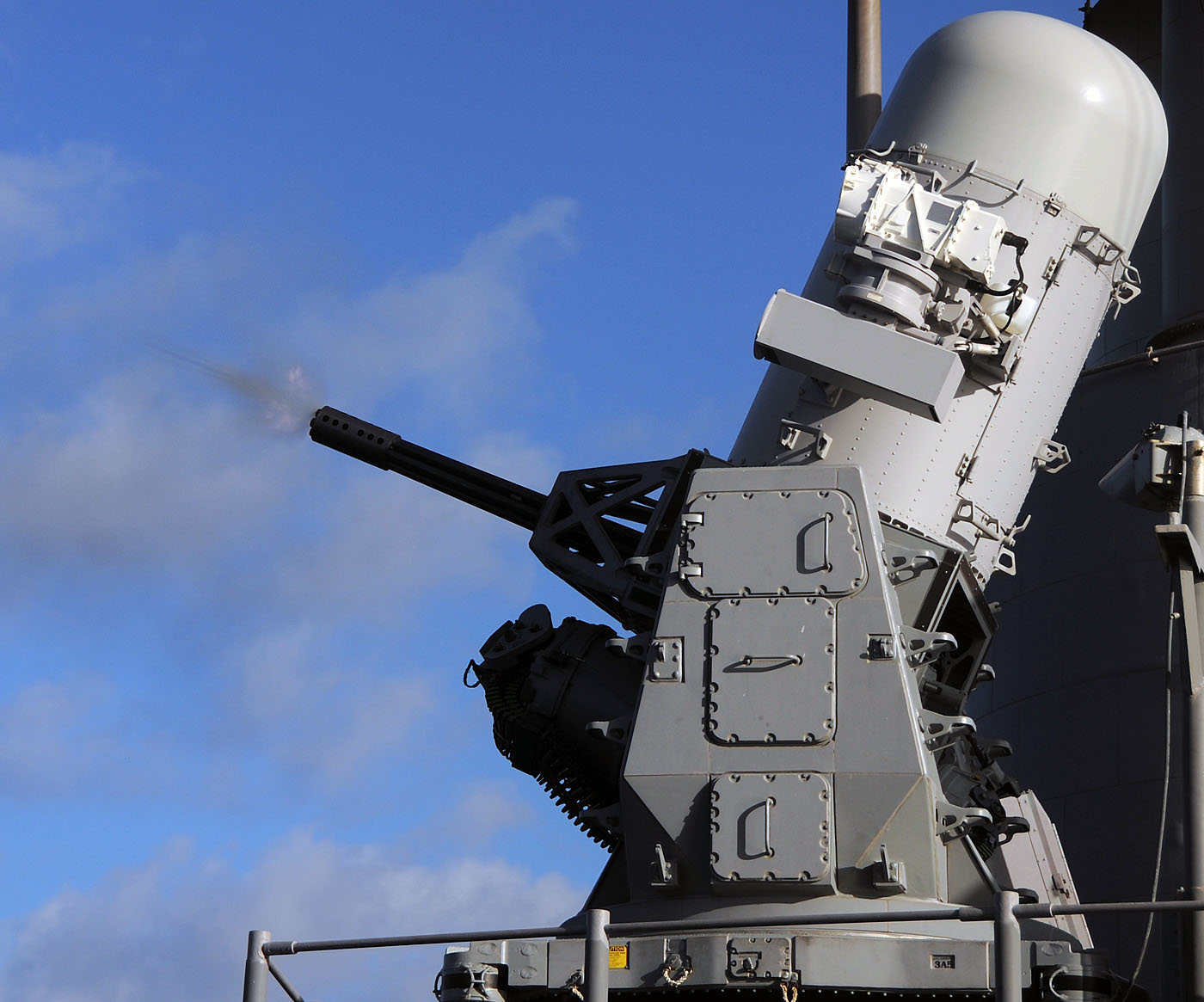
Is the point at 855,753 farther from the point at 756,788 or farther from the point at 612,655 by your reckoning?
the point at 612,655

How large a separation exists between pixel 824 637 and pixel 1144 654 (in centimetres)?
510

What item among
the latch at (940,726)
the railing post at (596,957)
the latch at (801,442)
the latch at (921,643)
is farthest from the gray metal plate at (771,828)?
the latch at (801,442)

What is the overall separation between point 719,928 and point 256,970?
1903 millimetres

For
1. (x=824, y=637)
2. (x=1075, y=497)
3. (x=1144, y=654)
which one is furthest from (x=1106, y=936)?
(x=824, y=637)

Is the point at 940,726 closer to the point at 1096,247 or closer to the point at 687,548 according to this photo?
the point at 687,548

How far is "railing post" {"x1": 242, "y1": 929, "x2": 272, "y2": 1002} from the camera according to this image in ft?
26.5

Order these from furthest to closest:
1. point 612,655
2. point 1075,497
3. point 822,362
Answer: point 1075,497 < point 612,655 < point 822,362

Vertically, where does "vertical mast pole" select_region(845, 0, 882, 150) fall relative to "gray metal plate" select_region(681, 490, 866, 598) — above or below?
above

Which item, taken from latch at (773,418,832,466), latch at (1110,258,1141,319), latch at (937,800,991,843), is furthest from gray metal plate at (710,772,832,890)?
latch at (1110,258,1141,319)

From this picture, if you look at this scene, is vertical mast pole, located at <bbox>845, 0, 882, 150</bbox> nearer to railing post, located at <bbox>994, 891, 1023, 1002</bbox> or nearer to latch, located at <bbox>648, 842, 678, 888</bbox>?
latch, located at <bbox>648, 842, 678, 888</bbox>

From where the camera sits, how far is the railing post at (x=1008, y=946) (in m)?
7.24

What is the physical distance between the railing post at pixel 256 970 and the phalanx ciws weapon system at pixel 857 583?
1461 mm

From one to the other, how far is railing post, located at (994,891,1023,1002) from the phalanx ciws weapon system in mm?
429

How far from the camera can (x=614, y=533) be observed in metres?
11.8
